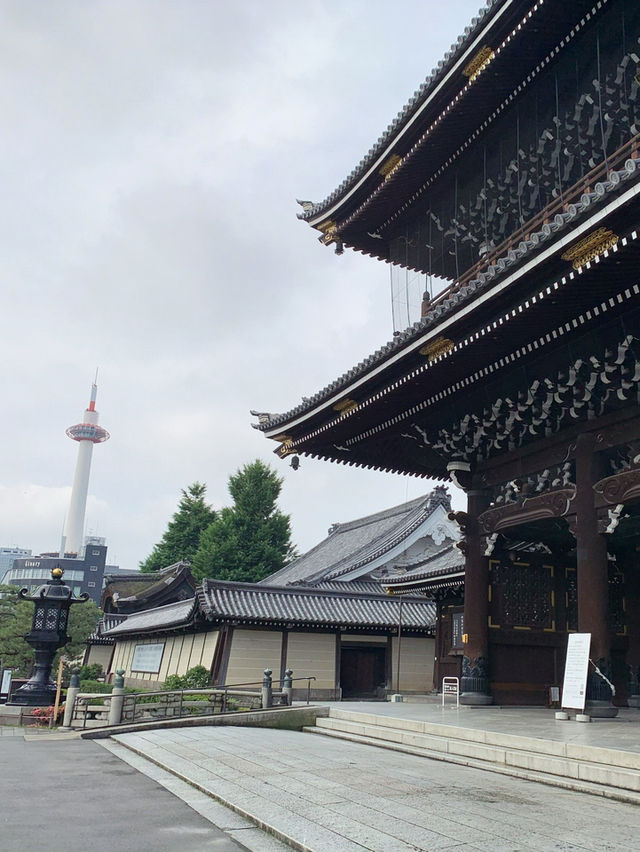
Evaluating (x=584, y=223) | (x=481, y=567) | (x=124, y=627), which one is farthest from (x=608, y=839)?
(x=124, y=627)

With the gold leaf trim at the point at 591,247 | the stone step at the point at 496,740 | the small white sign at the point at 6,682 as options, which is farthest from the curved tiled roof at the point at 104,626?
the gold leaf trim at the point at 591,247

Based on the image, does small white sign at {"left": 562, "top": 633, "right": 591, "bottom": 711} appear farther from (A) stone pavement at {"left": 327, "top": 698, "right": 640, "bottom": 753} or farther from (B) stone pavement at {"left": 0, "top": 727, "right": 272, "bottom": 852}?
(B) stone pavement at {"left": 0, "top": 727, "right": 272, "bottom": 852}

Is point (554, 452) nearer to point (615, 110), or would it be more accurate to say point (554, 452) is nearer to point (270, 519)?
A: point (615, 110)

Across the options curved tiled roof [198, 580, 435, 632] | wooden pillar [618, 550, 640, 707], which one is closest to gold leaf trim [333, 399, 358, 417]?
wooden pillar [618, 550, 640, 707]

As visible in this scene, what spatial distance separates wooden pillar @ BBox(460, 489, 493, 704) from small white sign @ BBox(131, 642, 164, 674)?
23.7m

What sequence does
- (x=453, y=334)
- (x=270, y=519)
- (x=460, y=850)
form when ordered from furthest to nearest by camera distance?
(x=270, y=519)
(x=453, y=334)
(x=460, y=850)

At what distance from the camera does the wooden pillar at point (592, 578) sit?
11.8m

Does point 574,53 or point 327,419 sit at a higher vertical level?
point 574,53

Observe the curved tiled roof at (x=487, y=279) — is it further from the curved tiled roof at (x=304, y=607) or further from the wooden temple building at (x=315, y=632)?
the curved tiled roof at (x=304, y=607)

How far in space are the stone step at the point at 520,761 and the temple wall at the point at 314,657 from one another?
53.4 feet

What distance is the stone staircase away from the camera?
803 centimetres

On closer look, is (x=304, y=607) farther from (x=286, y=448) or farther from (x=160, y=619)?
(x=286, y=448)

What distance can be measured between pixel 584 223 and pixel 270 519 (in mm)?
50225

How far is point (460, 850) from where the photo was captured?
18.8 feet
